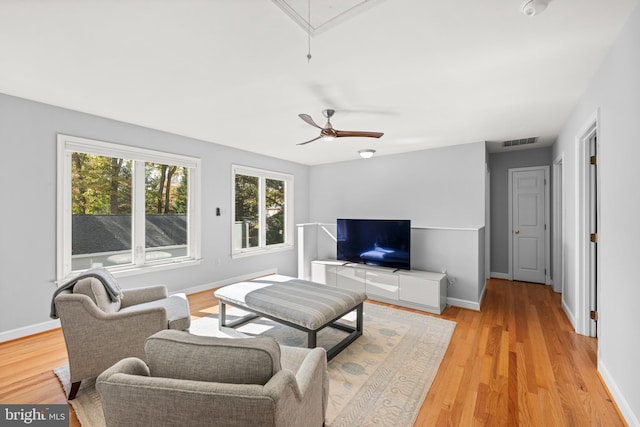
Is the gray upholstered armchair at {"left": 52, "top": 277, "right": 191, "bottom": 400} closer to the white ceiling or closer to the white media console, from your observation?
the white ceiling

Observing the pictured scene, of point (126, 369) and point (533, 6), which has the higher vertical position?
point (533, 6)

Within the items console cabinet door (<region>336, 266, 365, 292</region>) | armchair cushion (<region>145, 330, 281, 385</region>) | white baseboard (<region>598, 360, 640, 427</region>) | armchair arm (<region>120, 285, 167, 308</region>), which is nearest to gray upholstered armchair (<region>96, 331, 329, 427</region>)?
armchair cushion (<region>145, 330, 281, 385</region>)

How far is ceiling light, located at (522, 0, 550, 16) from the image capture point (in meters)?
1.50

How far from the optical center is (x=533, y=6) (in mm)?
1513

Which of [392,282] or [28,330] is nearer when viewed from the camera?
[28,330]

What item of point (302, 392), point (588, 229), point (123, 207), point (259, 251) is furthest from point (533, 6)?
point (259, 251)

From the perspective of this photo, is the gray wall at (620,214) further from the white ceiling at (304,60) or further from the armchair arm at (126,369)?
the armchair arm at (126,369)

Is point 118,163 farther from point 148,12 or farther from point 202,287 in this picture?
point 148,12

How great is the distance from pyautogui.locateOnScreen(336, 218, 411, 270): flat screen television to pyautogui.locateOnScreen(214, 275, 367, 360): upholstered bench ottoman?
4.70 feet

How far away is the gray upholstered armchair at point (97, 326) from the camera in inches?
77.4

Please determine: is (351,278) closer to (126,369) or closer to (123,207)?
(123,207)

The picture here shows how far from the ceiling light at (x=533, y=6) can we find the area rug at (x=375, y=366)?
2534 mm

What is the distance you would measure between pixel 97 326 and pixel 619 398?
12.0 feet

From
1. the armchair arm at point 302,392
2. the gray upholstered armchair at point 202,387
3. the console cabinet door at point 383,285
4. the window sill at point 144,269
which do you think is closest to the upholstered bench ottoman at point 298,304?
the armchair arm at point 302,392
